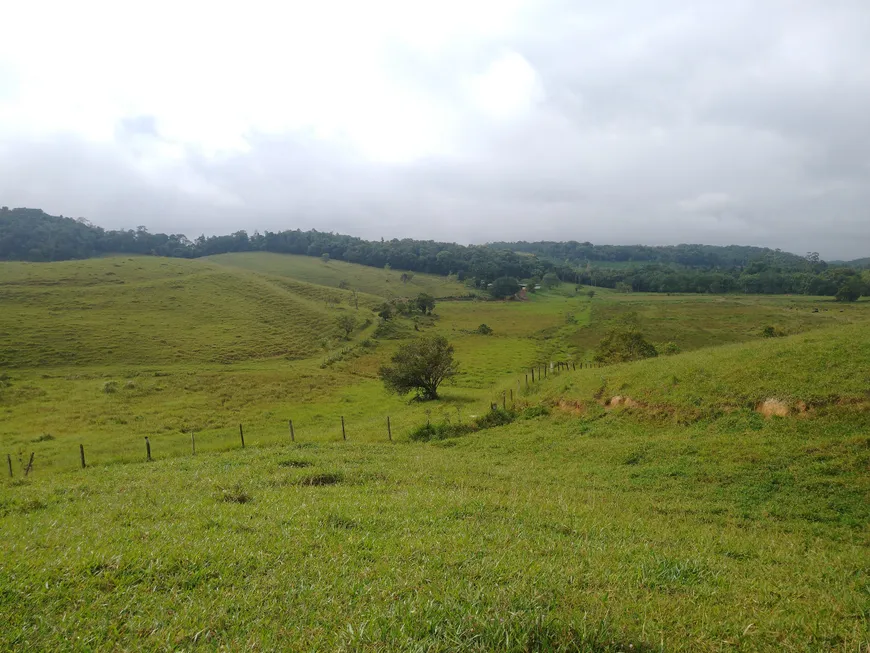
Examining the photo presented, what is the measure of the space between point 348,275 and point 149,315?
86.6m

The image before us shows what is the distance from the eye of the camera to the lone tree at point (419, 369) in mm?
41281

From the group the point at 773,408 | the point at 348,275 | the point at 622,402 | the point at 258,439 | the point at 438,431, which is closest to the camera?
the point at 773,408

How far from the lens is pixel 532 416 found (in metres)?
25.5

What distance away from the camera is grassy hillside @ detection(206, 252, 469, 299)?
493 ft

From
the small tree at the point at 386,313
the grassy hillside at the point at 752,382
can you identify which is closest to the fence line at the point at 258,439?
the grassy hillside at the point at 752,382

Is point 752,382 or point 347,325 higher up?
point 752,382

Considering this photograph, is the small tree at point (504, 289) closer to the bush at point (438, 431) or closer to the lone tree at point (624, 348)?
the lone tree at point (624, 348)

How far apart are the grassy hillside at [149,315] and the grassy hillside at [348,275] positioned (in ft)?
96.3

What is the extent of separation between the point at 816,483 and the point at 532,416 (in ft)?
45.5

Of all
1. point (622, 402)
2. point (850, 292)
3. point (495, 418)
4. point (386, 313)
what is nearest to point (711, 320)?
point (850, 292)

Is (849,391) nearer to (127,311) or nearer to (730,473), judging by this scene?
(730,473)

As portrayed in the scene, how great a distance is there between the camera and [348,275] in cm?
16525

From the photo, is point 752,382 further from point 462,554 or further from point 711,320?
point 711,320

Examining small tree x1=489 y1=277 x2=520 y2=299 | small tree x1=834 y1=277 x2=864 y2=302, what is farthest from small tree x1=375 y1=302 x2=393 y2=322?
small tree x1=834 y1=277 x2=864 y2=302
